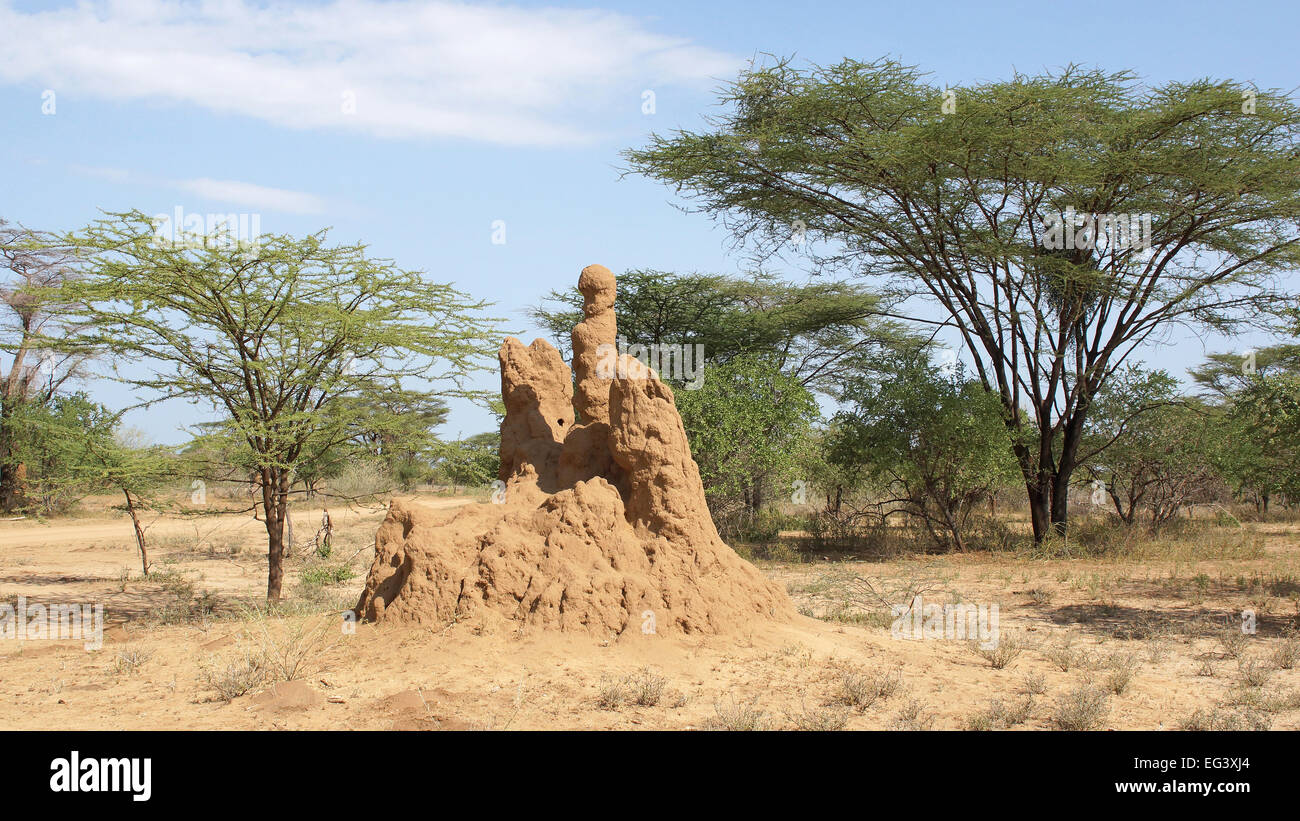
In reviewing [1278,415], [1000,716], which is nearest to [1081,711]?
[1000,716]

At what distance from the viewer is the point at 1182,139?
13.3 m

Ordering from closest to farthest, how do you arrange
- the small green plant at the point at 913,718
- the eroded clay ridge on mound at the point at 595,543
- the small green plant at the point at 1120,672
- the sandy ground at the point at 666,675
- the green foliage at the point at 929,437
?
1. the small green plant at the point at 913,718
2. the sandy ground at the point at 666,675
3. the small green plant at the point at 1120,672
4. the eroded clay ridge on mound at the point at 595,543
5. the green foliage at the point at 929,437

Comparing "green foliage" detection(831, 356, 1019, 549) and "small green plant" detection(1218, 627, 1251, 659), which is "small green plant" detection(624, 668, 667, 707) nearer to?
"small green plant" detection(1218, 627, 1251, 659)

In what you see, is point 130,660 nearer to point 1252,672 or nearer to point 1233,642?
point 1252,672

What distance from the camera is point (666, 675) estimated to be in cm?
624

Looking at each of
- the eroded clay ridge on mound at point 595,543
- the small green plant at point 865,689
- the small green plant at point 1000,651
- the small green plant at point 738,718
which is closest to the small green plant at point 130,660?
the eroded clay ridge on mound at point 595,543

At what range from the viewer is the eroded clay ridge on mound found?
6879 millimetres

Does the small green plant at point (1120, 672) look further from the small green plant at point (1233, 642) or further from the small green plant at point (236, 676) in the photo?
the small green plant at point (236, 676)

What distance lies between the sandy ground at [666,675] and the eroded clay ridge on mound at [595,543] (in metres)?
0.22

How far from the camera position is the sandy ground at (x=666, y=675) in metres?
5.44

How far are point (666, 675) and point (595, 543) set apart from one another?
51.4 inches

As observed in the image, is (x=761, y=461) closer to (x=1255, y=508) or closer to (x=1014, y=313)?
(x=1014, y=313)

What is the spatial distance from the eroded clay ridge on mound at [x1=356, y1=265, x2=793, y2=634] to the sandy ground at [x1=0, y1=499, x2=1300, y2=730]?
0.71 feet

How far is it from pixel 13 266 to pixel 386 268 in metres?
18.8
